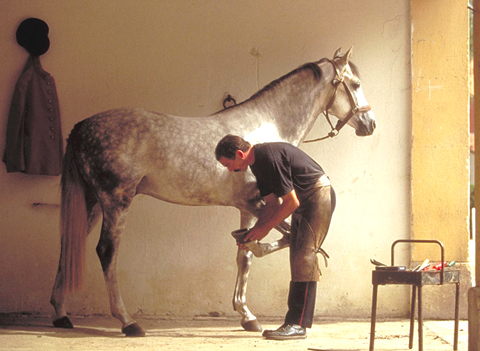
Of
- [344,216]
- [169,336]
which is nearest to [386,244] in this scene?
[344,216]

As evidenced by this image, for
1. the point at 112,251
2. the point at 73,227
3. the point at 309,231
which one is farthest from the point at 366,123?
the point at 73,227

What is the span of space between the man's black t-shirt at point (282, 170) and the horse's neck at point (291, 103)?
0.59 m

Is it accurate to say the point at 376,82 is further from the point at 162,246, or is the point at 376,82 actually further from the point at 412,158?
the point at 162,246

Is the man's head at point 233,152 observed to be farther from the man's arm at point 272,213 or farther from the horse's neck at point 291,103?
the horse's neck at point 291,103

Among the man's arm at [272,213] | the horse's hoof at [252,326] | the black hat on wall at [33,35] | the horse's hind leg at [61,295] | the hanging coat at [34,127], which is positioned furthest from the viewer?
the black hat on wall at [33,35]

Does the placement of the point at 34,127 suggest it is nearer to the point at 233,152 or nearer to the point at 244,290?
the point at 233,152

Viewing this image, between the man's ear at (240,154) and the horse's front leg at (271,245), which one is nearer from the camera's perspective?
the man's ear at (240,154)

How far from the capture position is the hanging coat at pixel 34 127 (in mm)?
4691

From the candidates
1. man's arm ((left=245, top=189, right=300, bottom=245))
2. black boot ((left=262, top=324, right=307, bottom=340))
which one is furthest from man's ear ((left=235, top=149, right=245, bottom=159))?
black boot ((left=262, top=324, right=307, bottom=340))

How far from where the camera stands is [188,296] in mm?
4949

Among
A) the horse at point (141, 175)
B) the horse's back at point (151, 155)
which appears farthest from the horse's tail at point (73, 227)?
the horse's back at point (151, 155)

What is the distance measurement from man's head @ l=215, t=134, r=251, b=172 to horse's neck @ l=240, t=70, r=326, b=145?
721 mm

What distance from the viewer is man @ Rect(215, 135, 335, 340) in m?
3.70

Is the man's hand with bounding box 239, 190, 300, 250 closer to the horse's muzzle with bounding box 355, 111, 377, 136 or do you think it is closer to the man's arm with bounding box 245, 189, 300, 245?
the man's arm with bounding box 245, 189, 300, 245
